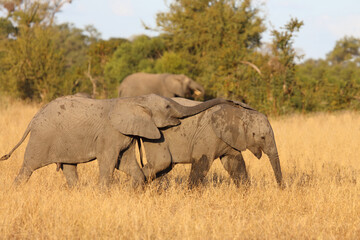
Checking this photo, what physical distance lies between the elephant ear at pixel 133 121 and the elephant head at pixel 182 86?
570 inches

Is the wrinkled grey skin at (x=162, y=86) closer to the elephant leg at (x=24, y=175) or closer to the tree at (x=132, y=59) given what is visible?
the tree at (x=132, y=59)

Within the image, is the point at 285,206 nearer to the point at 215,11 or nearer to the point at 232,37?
the point at 232,37

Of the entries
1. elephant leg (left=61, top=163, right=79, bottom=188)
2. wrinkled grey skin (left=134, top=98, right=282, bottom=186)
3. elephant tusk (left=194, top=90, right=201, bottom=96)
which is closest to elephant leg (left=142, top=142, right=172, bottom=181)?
wrinkled grey skin (left=134, top=98, right=282, bottom=186)

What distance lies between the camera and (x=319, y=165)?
365 inches

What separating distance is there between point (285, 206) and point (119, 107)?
2.43 metres

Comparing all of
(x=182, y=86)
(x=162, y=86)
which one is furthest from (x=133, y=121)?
(x=162, y=86)

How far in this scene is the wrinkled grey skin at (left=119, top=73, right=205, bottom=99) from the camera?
70.0 feet

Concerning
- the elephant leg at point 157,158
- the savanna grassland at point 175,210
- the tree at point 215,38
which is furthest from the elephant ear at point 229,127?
the tree at point 215,38

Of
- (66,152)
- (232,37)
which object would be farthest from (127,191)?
(232,37)

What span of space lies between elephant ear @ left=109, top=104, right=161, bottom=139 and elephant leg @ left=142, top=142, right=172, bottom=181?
22cm

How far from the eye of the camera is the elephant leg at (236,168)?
22.9 feet

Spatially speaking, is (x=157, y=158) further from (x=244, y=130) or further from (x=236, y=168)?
(x=244, y=130)

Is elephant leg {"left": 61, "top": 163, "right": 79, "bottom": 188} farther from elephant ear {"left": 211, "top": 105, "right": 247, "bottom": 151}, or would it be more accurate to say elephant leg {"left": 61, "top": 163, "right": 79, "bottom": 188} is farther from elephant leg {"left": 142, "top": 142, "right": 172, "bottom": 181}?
elephant ear {"left": 211, "top": 105, "right": 247, "bottom": 151}

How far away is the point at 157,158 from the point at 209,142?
72cm
